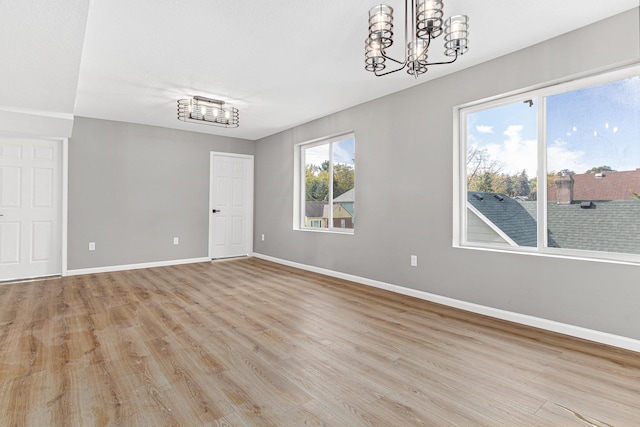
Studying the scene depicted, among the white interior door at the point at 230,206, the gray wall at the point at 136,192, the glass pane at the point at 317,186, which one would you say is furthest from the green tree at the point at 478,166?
the gray wall at the point at 136,192

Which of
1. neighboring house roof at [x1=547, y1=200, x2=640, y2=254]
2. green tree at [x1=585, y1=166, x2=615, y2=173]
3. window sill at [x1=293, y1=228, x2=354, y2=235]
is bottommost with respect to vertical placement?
window sill at [x1=293, y1=228, x2=354, y2=235]

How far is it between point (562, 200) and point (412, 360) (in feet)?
6.33

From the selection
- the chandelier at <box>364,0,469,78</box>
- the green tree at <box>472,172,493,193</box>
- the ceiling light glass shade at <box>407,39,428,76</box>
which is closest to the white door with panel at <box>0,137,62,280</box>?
the chandelier at <box>364,0,469,78</box>

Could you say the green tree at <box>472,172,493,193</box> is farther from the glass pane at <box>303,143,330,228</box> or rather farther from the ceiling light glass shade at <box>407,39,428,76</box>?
the glass pane at <box>303,143,330,228</box>

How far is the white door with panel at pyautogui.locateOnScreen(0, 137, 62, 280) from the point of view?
15.2 ft

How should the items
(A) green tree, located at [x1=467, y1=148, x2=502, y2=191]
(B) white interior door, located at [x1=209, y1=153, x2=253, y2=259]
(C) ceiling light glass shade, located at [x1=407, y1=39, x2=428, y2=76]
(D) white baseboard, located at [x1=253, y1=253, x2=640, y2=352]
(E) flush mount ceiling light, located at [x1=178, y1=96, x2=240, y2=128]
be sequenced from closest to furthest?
(C) ceiling light glass shade, located at [x1=407, y1=39, x2=428, y2=76] → (D) white baseboard, located at [x1=253, y1=253, x2=640, y2=352] → (A) green tree, located at [x1=467, y1=148, x2=502, y2=191] → (E) flush mount ceiling light, located at [x1=178, y1=96, x2=240, y2=128] → (B) white interior door, located at [x1=209, y1=153, x2=253, y2=259]

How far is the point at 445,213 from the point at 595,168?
1283mm

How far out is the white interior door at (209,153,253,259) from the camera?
21.0ft

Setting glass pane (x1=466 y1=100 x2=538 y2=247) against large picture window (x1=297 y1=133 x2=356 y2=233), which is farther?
large picture window (x1=297 y1=133 x2=356 y2=233)

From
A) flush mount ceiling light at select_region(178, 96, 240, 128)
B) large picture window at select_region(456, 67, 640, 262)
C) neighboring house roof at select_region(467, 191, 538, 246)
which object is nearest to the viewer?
large picture window at select_region(456, 67, 640, 262)

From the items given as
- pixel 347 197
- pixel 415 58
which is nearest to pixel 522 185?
pixel 415 58

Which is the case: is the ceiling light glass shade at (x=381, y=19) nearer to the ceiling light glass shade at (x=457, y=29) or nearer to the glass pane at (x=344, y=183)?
the ceiling light glass shade at (x=457, y=29)

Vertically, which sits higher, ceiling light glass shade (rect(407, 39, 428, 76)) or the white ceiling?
the white ceiling

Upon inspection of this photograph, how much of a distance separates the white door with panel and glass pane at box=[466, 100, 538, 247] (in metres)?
5.72
